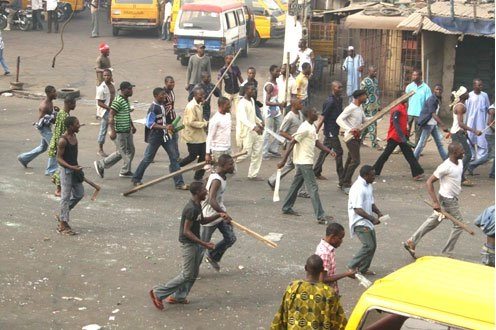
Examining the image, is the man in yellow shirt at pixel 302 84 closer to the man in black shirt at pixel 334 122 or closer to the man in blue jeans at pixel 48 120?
the man in black shirt at pixel 334 122

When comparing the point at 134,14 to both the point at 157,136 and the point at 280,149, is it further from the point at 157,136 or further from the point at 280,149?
the point at 157,136

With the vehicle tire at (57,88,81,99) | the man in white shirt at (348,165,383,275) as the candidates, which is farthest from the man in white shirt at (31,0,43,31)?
the man in white shirt at (348,165,383,275)

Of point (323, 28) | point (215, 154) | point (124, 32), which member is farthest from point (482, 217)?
point (124, 32)

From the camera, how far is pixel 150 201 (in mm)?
14039

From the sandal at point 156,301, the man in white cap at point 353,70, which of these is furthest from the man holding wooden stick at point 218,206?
the man in white cap at point 353,70

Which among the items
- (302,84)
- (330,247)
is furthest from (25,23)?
(330,247)

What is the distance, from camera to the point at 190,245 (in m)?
9.91

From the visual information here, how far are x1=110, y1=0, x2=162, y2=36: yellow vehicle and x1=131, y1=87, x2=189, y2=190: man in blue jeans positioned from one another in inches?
671

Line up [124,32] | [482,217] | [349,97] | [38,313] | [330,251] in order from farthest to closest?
1. [124,32]
2. [349,97]
3. [482,217]
4. [38,313]
5. [330,251]

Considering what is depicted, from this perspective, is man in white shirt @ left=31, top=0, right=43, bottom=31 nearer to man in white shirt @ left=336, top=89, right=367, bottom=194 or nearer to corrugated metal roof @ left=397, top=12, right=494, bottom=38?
corrugated metal roof @ left=397, top=12, right=494, bottom=38

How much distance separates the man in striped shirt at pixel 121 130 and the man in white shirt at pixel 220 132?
138 cm

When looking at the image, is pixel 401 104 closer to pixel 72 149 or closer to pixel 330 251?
pixel 72 149

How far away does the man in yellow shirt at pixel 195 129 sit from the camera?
14.6 metres

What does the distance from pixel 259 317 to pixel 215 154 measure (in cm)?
453
